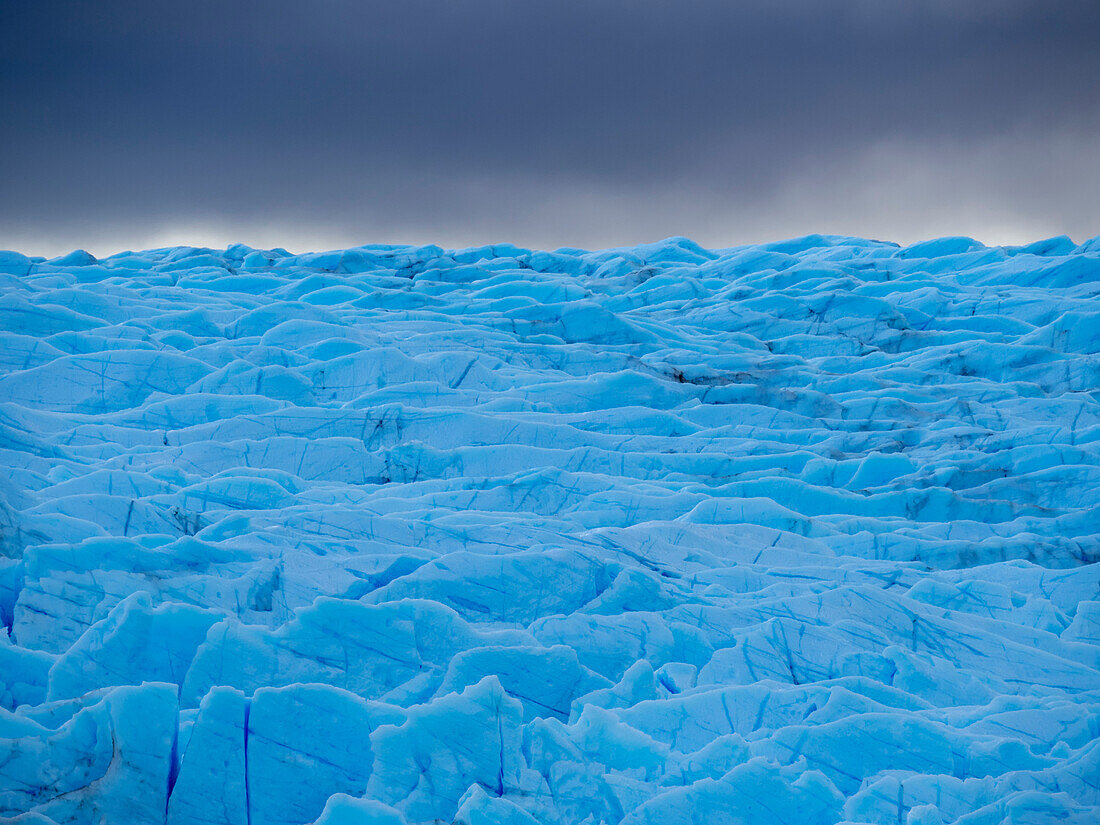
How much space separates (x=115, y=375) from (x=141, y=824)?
240 inches

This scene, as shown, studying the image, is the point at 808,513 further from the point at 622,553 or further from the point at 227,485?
the point at 227,485

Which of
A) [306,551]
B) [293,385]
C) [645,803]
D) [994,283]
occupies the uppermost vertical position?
[994,283]

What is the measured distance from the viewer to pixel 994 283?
1352 centimetres

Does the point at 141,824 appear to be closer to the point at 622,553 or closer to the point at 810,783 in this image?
the point at 810,783

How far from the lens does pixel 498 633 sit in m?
4.17

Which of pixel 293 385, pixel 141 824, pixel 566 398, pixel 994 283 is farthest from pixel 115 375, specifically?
pixel 994 283

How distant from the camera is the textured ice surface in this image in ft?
10.2

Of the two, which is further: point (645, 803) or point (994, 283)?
point (994, 283)

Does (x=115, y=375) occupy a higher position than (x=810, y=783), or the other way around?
(x=115, y=375)

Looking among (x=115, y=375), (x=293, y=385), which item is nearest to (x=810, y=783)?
(x=293, y=385)

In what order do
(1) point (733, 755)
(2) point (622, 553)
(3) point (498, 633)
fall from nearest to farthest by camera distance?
(1) point (733, 755)
(3) point (498, 633)
(2) point (622, 553)

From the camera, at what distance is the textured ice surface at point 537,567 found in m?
3.12

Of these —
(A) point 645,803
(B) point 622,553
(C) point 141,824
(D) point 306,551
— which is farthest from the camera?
(B) point 622,553

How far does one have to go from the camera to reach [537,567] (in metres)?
4.81
